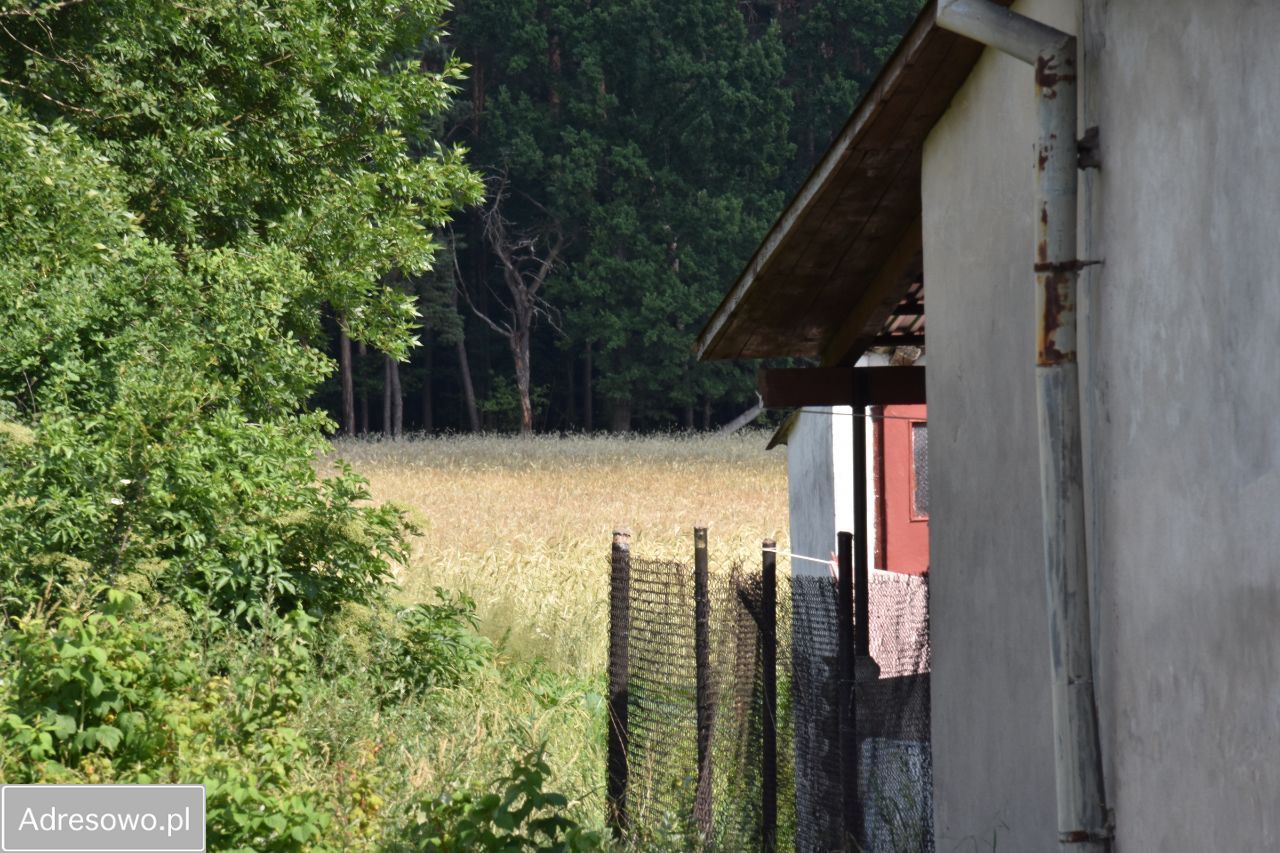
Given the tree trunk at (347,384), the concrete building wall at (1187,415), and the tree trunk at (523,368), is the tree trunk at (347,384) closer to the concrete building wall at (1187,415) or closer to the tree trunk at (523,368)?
the tree trunk at (523,368)

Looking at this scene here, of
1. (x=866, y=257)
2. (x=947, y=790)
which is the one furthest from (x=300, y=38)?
(x=947, y=790)

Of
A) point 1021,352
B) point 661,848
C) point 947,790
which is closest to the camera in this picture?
point 1021,352

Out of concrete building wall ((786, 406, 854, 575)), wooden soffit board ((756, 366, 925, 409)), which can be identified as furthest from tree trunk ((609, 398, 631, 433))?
wooden soffit board ((756, 366, 925, 409))

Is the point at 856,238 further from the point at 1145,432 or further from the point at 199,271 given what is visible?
the point at 199,271

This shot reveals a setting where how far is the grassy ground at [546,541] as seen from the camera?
27.9 feet

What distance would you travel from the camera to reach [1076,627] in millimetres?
4102

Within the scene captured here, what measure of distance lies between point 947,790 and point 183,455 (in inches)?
199

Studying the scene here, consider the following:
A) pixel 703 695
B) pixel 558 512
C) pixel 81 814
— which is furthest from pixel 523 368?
pixel 81 814

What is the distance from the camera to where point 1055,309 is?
4242mm

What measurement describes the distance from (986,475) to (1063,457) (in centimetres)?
104

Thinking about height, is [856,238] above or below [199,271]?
below

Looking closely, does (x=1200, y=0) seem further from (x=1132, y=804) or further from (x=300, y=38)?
(x=300, y=38)

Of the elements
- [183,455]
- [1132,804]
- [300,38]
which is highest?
[300,38]

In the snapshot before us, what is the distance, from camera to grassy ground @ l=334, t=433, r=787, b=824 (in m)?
8.51
